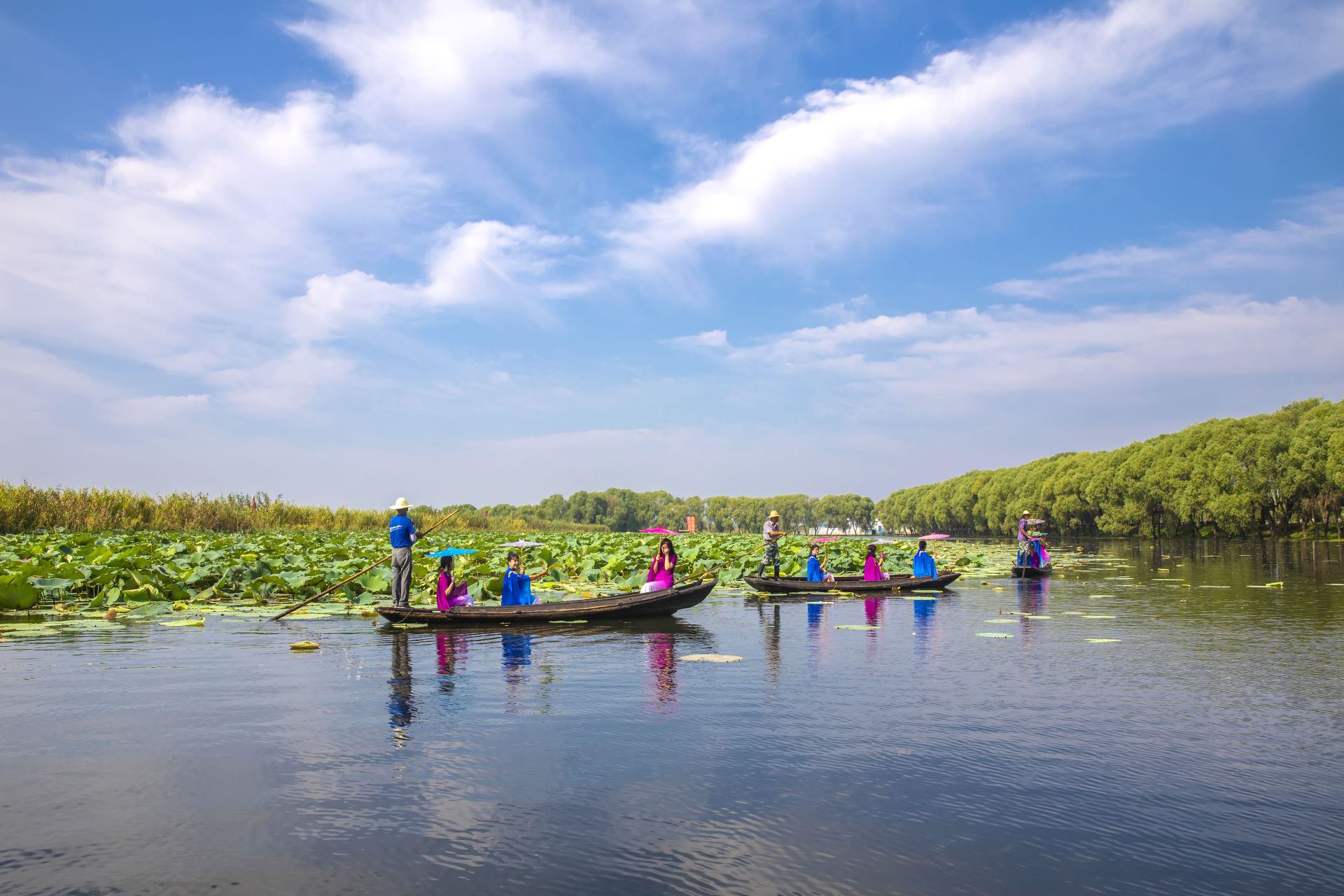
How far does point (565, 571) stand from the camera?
2556 cm

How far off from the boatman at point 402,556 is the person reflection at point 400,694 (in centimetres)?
285

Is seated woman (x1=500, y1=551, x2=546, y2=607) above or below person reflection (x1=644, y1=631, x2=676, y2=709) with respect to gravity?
above

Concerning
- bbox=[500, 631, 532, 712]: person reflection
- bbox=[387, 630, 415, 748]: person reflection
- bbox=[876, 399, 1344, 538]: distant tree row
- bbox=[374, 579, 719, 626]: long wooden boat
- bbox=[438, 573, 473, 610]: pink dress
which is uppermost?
bbox=[876, 399, 1344, 538]: distant tree row

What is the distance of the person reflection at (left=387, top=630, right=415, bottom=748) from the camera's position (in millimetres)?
8656

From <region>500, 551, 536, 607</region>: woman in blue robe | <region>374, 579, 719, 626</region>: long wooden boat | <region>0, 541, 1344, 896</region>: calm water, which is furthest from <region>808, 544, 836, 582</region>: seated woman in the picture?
<region>0, 541, 1344, 896</region>: calm water

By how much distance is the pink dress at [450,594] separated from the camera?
52.5 ft

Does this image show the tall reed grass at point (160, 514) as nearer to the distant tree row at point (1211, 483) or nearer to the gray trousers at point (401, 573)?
the gray trousers at point (401, 573)

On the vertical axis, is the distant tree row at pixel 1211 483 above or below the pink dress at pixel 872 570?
above

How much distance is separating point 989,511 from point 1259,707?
108 meters

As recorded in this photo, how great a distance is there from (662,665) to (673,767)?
15.8 ft

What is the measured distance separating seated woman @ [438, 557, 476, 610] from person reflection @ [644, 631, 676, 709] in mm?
3766

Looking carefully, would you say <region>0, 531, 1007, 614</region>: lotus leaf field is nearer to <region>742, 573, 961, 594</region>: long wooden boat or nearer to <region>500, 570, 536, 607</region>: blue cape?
<region>742, 573, 961, 594</region>: long wooden boat

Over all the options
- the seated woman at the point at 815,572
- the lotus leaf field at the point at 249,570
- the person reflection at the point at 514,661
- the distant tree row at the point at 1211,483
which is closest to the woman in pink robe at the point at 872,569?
the seated woman at the point at 815,572

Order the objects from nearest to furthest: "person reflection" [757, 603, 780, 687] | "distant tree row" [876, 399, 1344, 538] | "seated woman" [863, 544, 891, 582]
Result: "person reflection" [757, 603, 780, 687] → "seated woman" [863, 544, 891, 582] → "distant tree row" [876, 399, 1344, 538]
